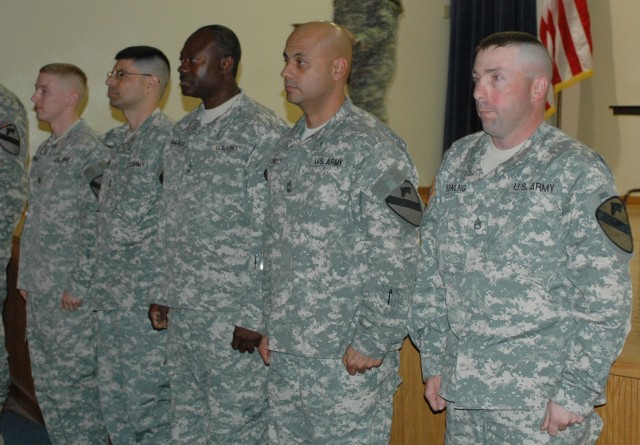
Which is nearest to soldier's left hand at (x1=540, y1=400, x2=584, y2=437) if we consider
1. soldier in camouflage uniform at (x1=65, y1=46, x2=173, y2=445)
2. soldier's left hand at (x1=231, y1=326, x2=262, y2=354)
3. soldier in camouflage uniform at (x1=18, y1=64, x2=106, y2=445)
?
soldier's left hand at (x1=231, y1=326, x2=262, y2=354)

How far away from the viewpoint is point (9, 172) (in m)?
3.38

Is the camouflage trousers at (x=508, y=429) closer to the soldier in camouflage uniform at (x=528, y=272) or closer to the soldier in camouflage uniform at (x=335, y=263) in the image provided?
the soldier in camouflage uniform at (x=528, y=272)

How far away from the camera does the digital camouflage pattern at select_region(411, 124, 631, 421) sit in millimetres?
1633

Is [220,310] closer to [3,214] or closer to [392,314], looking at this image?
[392,314]

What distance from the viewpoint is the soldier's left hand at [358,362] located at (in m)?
2.08

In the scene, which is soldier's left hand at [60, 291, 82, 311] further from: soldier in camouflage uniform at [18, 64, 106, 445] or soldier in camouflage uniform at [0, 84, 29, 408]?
soldier in camouflage uniform at [0, 84, 29, 408]

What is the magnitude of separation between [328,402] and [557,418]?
66cm

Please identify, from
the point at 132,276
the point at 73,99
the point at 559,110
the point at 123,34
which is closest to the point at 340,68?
the point at 132,276

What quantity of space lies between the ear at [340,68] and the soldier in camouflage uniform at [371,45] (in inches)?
45.0

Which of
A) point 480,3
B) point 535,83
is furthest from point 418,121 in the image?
point 535,83

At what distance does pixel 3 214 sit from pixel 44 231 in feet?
1.12

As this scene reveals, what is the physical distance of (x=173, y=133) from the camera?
8.99 ft

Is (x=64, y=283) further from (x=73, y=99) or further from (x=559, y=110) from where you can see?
(x=559, y=110)

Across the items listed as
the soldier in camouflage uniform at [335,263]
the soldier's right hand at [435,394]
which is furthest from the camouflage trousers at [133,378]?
the soldier's right hand at [435,394]
